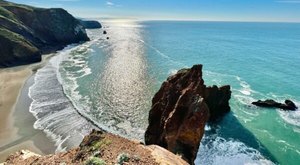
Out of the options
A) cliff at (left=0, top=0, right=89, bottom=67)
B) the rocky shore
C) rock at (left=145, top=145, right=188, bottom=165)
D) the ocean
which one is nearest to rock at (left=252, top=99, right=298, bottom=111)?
the ocean

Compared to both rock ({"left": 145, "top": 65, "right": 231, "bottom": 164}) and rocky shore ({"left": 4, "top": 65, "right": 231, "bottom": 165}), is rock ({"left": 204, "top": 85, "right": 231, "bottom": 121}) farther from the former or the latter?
rock ({"left": 145, "top": 65, "right": 231, "bottom": 164})

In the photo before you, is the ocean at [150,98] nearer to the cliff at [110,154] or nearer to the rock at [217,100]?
the rock at [217,100]

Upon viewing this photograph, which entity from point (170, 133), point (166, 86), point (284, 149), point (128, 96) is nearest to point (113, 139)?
point (170, 133)

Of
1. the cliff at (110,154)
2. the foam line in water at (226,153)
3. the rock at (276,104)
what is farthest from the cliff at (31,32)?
the cliff at (110,154)

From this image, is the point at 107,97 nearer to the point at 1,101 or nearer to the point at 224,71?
the point at 1,101

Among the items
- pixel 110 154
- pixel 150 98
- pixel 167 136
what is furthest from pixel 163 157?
pixel 150 98

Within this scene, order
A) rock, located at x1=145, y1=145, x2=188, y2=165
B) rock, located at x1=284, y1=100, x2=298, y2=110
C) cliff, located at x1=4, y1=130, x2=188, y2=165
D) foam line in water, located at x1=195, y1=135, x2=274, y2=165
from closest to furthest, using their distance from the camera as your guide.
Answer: cliff, located at x1=4, y1=130, x2=188, y2=165 < rock, located at x1=145, y1=145, x2=188, y2=165 < foam line in water, located at x1=195, y1=135, x2=274, y2=165 < rock, located at x1=284, y1=100, x2=298, y2=110
